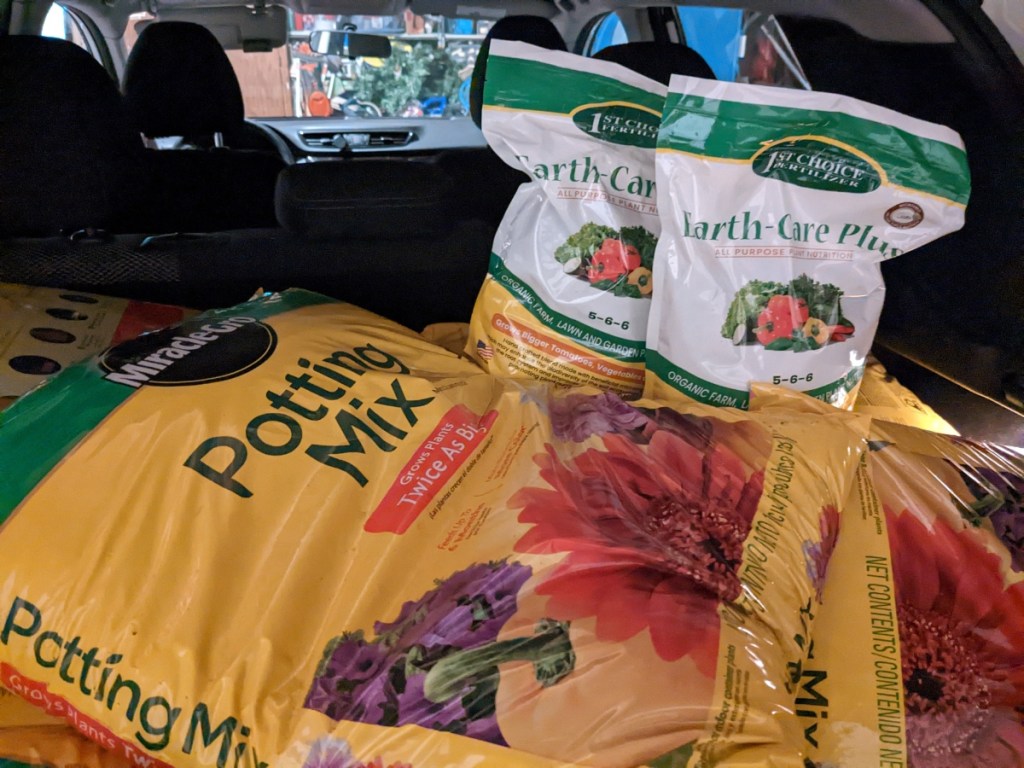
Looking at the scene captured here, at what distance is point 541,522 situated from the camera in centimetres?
65

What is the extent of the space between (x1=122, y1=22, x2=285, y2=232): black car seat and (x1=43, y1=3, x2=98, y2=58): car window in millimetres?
163

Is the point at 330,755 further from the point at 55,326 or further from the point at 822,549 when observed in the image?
the point at 55,326

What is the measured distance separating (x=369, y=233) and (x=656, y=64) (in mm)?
667

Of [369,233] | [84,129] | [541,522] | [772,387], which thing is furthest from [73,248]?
[772,387]

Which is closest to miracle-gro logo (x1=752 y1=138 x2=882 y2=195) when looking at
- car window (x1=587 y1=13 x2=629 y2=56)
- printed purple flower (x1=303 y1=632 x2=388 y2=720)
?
printed purple flower (x1=303 y1=632 x2=388 y2=720)

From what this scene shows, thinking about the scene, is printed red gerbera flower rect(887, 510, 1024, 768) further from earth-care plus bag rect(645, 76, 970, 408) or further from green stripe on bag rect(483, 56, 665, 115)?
green stripe on bag rect(483, 56, 665, 115)

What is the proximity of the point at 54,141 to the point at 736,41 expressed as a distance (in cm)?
159

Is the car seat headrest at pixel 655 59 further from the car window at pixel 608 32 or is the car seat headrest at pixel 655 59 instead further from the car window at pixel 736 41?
the car window at pixel 608 32

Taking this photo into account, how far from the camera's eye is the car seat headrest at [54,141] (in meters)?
1.13

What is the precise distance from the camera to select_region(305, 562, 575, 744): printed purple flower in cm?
55

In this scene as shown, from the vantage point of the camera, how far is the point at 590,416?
81 centimetres

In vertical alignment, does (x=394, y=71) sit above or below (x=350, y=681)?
above

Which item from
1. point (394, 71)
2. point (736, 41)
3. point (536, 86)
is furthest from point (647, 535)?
point (394, 71)

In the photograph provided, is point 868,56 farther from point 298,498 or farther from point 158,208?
point 158,208
